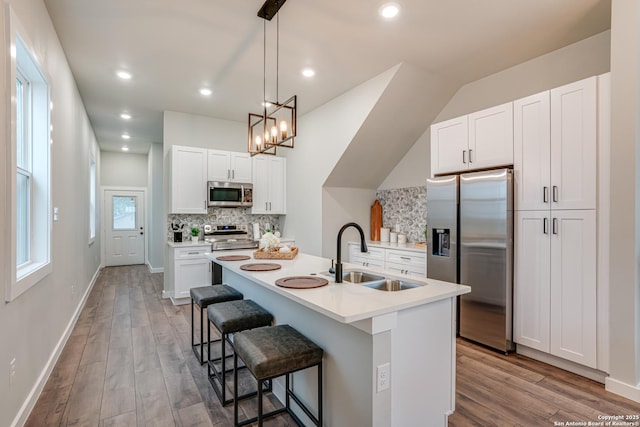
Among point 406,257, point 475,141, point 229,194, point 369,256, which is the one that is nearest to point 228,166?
point 229,194

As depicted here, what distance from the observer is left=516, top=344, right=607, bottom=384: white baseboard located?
247cm

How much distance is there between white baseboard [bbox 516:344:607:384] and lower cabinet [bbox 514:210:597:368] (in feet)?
0.24

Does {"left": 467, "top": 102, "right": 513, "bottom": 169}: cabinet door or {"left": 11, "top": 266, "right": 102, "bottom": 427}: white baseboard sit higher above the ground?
{"left": 467, "top": 102, "right": 513, "bottom": 169}: cabinet door

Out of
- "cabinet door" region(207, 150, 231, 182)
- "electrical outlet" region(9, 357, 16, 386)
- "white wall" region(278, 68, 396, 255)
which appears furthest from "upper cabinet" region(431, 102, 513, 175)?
"electrical outlet" region(9, 357, 16, 386)

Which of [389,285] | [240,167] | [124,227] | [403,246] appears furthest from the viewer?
[124,227]

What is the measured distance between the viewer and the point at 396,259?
4.17 m

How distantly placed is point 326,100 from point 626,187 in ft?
11.3

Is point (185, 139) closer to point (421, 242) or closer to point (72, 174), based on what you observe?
point (72, 174)

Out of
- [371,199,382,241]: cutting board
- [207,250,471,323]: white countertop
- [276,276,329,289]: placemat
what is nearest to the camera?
[207,250,471,323]: white countertop

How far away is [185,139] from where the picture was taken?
516 cm

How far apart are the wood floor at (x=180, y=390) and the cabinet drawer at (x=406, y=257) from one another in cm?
100

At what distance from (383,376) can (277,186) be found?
4.41 m

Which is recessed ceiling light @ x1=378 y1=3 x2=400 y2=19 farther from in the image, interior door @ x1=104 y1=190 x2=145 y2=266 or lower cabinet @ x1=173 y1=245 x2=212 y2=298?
interior door @ x1=104 y1=190 x2=145 y2=266

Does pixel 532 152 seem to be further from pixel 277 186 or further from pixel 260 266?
pixel 277 186
